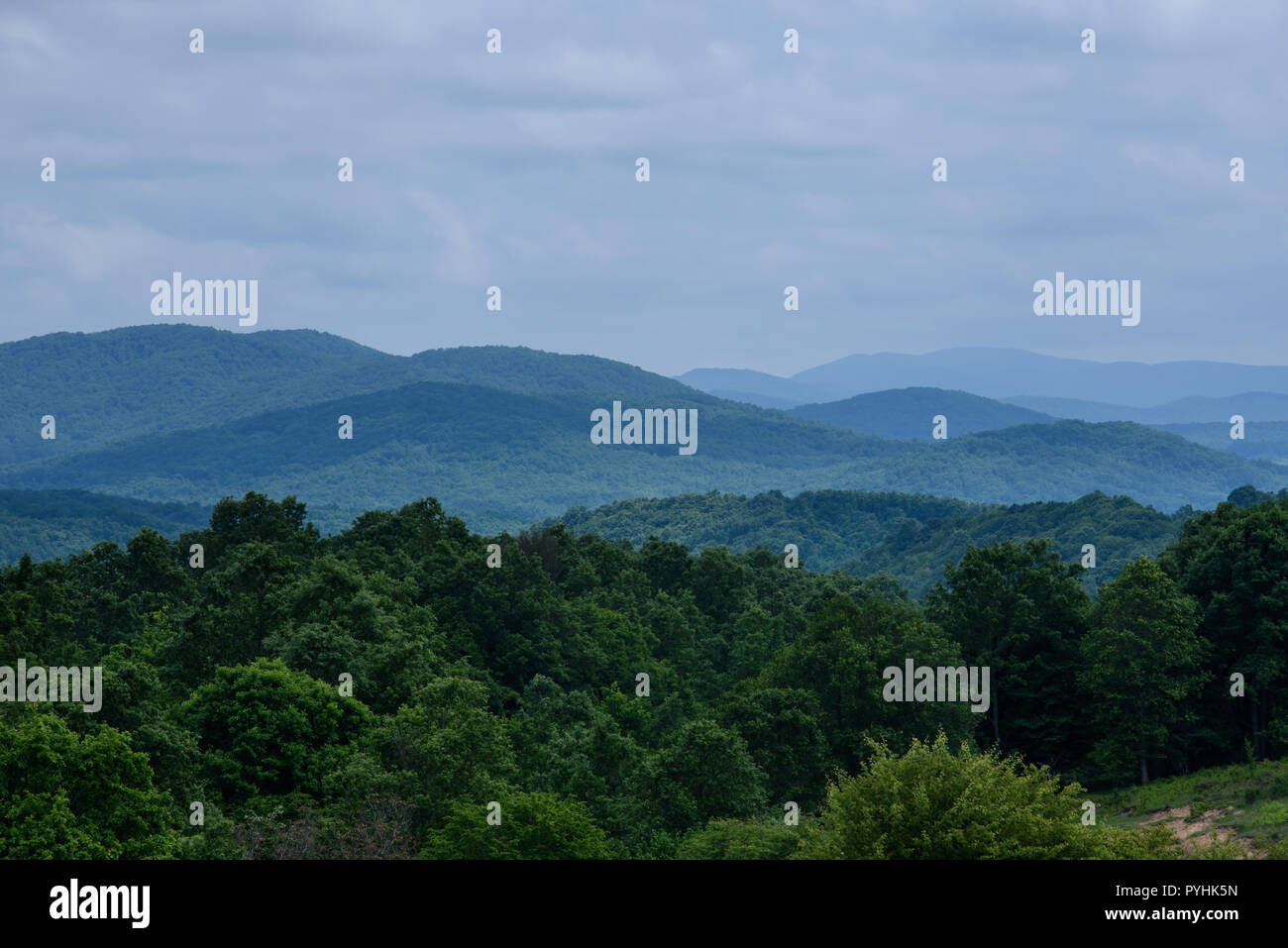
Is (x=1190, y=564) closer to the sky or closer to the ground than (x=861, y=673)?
closer to the sky
